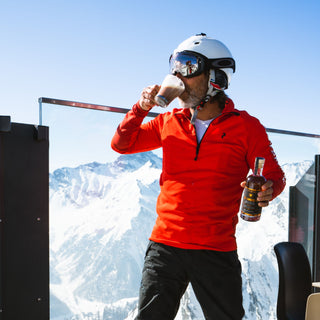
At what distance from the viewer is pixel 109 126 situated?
2562 millimetres

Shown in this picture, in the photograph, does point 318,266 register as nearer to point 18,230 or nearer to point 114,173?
point 114,173

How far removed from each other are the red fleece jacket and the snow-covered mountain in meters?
0.68

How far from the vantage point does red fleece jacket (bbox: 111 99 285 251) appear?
1.84 meters

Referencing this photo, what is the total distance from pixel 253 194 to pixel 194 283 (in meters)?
0.48

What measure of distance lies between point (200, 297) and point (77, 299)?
2.97ft

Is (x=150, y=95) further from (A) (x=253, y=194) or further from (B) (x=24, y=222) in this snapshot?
(B) (x=24, y=222)

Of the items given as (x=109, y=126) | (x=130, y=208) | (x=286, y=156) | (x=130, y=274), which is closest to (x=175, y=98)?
(x=109, y=126)

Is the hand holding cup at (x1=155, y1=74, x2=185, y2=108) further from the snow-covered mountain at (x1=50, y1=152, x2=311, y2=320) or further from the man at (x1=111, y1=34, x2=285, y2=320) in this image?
the snow-covered mountain at (x1=50, y1=152, x2=311, y2=320)

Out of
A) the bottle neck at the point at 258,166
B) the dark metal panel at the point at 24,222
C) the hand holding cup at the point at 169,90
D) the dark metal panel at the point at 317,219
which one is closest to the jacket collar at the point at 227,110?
the hand holding cup at the point at 169,90

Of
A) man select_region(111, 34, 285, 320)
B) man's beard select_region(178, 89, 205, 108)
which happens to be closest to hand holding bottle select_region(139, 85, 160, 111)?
man select_region(111, 34, 285, 320)

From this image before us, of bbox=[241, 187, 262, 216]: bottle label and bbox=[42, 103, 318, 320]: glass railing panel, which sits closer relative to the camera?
bbox=[241, 187, 262, 216]: bottle label

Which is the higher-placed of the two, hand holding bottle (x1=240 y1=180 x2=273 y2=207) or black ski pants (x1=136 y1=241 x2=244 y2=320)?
hand holding bottle (x1=240 y1=180 x2=273 y2=207)

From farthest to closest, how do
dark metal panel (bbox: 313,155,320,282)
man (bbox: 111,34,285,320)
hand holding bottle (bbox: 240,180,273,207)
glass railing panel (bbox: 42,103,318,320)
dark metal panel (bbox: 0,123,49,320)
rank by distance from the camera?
dark metal panel (bbox: 313,155,320,282) < glass railing panel (bbox: 42,103,318,320) < dark metal panel (bbox: 0,123,49,320) < man (bbox: 111,34,285,320) < hand holding bottle (bbox: 240,180,273,207)

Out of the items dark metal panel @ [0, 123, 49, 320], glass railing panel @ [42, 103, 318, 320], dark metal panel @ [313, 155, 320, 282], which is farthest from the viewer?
dark metal panel @ [313, 155, 320, 282]
